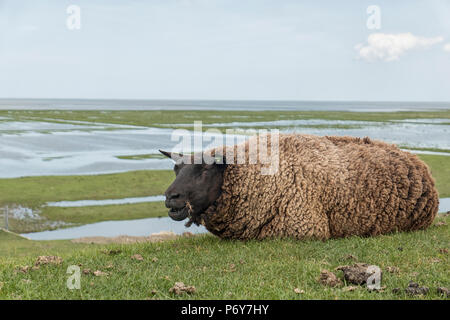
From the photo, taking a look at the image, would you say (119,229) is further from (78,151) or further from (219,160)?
(78,151)

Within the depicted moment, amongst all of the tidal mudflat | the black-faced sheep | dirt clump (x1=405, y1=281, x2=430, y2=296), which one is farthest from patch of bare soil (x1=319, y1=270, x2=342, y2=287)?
the tidal mudflat

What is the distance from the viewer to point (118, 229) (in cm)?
2631

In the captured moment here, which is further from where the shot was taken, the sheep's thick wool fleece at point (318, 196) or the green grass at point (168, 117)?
the green grass at point (168, 117)

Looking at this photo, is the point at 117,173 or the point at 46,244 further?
the point at 117,173

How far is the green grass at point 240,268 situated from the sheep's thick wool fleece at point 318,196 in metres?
0.38

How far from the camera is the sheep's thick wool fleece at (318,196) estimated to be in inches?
388

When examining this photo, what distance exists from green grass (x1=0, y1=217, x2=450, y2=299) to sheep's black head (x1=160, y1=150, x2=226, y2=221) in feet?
2.39

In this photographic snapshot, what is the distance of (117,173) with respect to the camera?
3906 centimetres

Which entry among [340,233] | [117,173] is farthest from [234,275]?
[117,173]

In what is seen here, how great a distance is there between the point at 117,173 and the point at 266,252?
31.8 metres

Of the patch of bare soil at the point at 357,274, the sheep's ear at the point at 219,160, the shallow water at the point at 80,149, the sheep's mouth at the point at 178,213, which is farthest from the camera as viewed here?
→ the shallow water at the point at 80,149

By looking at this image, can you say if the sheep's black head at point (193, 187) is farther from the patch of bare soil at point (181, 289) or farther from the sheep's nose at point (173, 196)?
the patch of bare soil at point (181, 289)

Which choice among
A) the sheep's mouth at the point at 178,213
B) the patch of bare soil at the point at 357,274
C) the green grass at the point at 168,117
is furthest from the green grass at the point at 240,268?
the green grass at the point at 168,117

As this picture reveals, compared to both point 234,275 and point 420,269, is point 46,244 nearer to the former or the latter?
point 234,275
